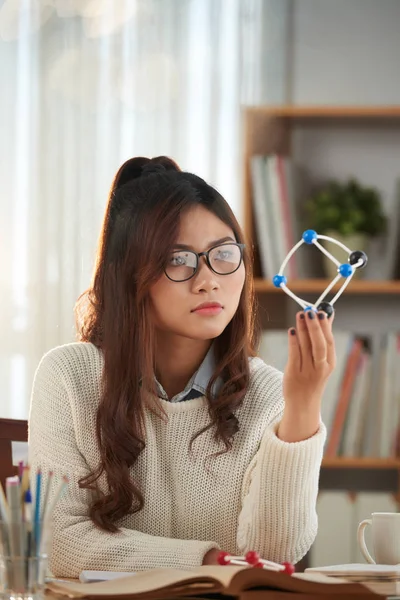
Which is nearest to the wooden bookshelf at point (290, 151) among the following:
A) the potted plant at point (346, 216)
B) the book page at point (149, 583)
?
the potted plant at point (346, 216)

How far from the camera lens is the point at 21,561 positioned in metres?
0.98

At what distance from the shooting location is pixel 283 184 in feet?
9.39

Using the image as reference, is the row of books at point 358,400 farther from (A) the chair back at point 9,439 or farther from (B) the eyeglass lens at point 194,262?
(B) the eyeglass lens at point 194,262

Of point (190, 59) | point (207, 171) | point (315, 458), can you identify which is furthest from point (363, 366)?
point (315, 458)

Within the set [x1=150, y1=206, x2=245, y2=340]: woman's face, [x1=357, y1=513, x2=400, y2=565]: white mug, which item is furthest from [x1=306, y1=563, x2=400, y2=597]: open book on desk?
[x1=150, y1=206, x2=245, y2=340]: woman's face

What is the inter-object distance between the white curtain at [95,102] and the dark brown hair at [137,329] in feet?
4.77

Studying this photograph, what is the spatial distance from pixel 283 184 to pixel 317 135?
30 cm

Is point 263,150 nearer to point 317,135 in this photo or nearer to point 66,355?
point 317,135

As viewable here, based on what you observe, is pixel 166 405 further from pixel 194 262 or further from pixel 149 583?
pixel 149 583

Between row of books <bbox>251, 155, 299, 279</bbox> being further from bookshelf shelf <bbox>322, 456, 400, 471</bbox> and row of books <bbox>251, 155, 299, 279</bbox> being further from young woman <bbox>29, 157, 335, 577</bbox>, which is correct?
young woman <bbox>29, 157, 335, 577</bbox>

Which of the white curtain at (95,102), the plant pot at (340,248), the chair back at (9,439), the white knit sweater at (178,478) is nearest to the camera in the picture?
the white knit sweater at (178,478)

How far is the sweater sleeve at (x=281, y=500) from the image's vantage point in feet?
4.30

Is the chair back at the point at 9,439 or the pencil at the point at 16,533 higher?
the pencil at the point at 16,533

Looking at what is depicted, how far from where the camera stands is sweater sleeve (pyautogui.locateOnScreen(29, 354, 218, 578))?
4.32ft
